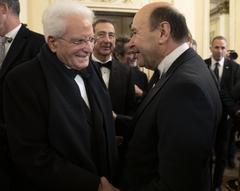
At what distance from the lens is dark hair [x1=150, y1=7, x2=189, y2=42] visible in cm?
158

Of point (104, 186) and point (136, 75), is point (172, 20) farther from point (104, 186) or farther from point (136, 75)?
point (136, 75)

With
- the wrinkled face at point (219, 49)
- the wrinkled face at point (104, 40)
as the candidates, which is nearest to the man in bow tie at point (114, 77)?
the wrinkled face at point (104, 40)

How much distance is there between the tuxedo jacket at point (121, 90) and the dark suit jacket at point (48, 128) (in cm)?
107

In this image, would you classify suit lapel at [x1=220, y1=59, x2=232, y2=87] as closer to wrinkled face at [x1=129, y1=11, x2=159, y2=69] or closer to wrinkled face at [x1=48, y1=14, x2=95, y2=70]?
wrinkled face at [x1=129, y1=11, x2=159, y2=69]

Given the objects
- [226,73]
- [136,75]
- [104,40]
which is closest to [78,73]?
[104,40]

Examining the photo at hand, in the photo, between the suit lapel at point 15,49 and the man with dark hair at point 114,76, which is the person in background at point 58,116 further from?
the man with dark hair at point 114,76

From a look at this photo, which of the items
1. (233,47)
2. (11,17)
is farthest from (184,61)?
(233,47)

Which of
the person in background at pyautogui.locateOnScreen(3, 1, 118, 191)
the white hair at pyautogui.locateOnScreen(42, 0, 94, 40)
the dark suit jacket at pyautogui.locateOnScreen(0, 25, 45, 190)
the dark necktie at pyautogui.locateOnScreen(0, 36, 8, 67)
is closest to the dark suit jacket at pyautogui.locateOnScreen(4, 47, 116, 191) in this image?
the person in background at pyautogui.locateOnScreen(3, 1, 118, 191)

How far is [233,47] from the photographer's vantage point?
776 cm

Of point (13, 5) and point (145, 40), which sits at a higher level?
point (13, 5)

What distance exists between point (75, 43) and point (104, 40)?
128 cm

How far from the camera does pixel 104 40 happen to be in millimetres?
2908

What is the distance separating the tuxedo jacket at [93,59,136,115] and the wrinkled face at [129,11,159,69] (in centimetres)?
103

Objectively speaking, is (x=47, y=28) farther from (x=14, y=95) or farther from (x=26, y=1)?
(x=26, y=1)
